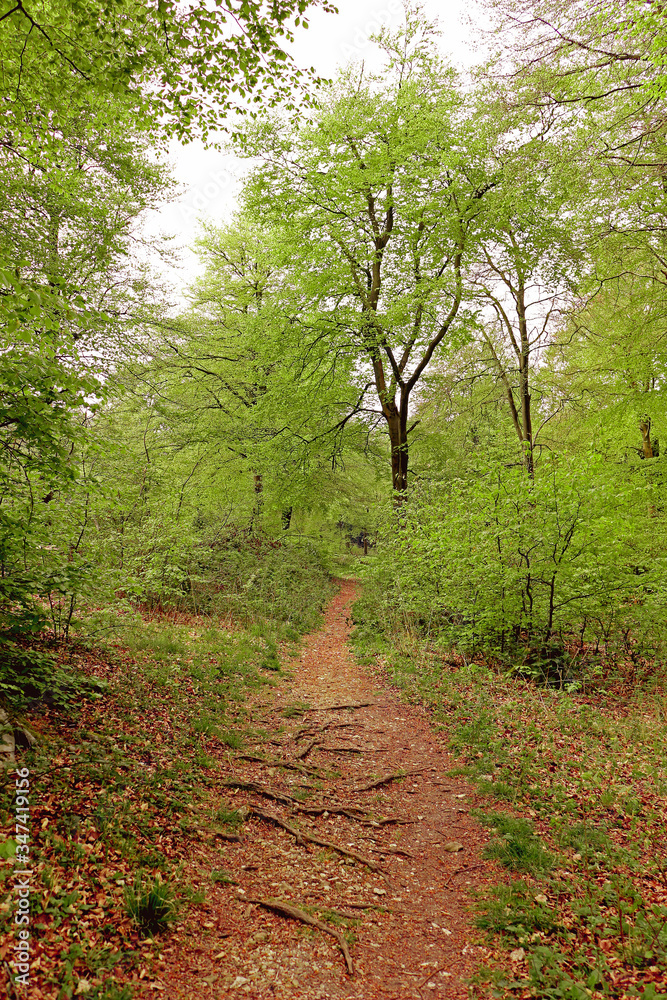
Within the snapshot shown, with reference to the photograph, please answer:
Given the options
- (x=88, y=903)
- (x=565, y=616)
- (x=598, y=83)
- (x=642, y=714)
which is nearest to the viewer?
(x=88, y=903)

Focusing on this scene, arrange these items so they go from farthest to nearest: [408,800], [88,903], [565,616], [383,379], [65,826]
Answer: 1. [383,379]
2. [565,616]
3. [408,800]
4. [65,826]
5. [88,903]

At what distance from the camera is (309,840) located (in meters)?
4.89

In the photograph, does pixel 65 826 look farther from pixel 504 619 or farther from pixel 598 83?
pixel 598 83

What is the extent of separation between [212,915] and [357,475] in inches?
695

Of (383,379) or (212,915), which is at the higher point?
(383,379)

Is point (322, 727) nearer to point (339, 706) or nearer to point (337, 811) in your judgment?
point (339, 706)

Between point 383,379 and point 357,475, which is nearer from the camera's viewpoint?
point 383,379

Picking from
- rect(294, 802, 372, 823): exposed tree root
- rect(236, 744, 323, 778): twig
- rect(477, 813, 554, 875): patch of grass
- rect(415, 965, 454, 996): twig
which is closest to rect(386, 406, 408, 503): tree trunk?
rect(236, 744, 323, 778): twig

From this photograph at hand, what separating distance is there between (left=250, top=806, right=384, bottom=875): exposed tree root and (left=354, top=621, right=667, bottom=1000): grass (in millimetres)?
1049

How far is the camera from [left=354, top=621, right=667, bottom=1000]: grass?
3.23 meters

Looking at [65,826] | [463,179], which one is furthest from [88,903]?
[463,179]

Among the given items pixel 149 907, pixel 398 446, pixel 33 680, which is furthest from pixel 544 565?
pixel 33 680

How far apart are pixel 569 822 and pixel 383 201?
13.5 meters

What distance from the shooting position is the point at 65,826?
376 centimetres
